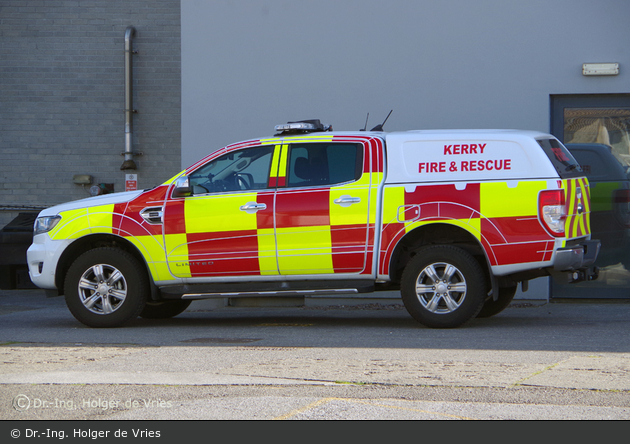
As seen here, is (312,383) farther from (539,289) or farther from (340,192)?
(539,289)

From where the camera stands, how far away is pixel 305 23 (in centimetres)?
1145

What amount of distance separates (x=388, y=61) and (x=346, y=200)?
4007mm

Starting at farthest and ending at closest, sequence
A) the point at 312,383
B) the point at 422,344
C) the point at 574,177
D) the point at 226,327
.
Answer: the point at 226,327 < the point at 574,177 < the point at 422,344 < the point at 312,383

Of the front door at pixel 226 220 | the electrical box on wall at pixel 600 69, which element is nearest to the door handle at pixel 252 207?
the front door at pixel 226 220

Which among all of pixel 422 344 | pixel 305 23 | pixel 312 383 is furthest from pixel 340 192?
pixel 305 23

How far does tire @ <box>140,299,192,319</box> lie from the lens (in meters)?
9.31

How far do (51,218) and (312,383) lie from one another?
4.44m

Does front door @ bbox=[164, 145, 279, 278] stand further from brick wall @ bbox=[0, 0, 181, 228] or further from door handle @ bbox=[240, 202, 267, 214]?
brick wall @ bbox=[0, 0, 181, 228]

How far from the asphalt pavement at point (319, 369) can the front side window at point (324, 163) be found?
145 centimetres

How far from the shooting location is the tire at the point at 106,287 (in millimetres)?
8188

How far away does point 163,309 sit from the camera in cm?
938

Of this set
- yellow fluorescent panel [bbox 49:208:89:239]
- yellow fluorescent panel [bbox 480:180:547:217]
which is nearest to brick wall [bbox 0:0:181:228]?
yellow fluorescent panel [bbox 49:208:89:239]

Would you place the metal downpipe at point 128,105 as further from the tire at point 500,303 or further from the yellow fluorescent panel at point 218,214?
the tire at point 500,303

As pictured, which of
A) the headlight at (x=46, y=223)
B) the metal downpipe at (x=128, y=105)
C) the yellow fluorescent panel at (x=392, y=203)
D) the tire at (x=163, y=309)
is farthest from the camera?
the metal downpipe at (x=128, y=105)
